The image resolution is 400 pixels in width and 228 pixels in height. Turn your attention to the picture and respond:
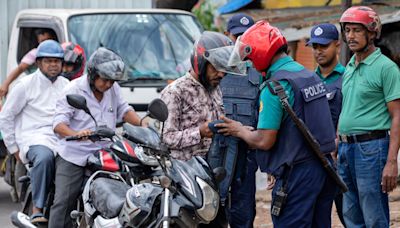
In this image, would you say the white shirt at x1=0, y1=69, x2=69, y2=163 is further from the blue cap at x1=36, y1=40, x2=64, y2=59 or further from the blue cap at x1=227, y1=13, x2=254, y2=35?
the blue cap at x1=227, y1=13, x2=254, y2=35

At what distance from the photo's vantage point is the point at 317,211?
6449mm

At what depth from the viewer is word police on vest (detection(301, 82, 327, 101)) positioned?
6.18 metres

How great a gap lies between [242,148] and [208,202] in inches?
63.0

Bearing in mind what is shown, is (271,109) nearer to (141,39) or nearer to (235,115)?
(235,115)

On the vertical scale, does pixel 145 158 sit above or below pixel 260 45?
below

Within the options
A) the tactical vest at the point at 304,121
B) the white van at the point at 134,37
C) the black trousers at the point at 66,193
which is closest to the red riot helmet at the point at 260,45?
the tactical vest at the point at 304,121

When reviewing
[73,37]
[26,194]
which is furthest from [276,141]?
[73,37]

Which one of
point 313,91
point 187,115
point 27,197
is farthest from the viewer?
point 27,197

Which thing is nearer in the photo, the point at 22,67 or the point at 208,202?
the point at 208,202

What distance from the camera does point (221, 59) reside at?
707 cm

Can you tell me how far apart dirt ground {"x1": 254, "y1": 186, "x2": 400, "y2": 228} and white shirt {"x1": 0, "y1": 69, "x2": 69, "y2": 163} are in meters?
2.21

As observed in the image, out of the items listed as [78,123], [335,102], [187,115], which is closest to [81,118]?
[78,123]

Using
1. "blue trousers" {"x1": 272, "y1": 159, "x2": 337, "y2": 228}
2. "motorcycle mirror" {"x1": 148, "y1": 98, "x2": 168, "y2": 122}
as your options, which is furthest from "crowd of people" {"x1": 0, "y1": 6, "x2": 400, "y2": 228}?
"motorcycle mirror" {"x1": 148, "y1": 98, "x2": 168, "y2": 122}

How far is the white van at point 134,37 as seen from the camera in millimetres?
11531
